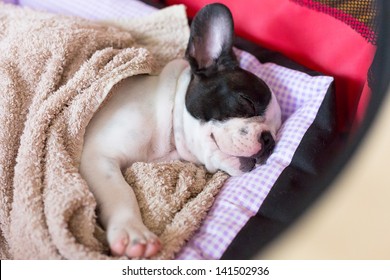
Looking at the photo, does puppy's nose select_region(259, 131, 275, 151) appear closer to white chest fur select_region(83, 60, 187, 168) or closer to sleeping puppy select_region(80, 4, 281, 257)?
sleeping puppy select_region(80, 4, 281, 257)

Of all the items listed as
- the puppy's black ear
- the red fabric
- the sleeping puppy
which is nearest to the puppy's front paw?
the sleeping puppy

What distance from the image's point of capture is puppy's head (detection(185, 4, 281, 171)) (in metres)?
1.40

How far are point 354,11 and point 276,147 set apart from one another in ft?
1.66

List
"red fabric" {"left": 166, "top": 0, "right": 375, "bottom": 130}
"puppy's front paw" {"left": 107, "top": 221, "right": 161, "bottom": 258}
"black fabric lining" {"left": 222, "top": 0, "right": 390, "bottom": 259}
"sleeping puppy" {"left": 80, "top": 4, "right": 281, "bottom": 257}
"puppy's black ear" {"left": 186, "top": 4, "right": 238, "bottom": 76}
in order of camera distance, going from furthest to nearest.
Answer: "red fabric" {"left": 166, "top": 0, "right": 375, "bottom": 130}
"puppy's black ear" {"left": 186, "top": 4, "right": 238, "bottom": 76}
"sleeping puppy" {"left": 80, "top": 4, "right": 281, "bottom": 257}
"puppy's front paw" {"left": 107, "top": 221, "right": 161, "bottom": 258}
"black fabric lining" {"left": 222, "top": 0, "right": 390, "bottom": 259}

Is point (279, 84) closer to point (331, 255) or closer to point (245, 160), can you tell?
point (245, 160)

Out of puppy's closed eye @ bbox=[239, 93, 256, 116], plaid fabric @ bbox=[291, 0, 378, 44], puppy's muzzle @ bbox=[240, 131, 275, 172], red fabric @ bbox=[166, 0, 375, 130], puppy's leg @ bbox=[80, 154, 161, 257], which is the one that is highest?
plaid fabric @ bbox=[291, 0, 378, 44]

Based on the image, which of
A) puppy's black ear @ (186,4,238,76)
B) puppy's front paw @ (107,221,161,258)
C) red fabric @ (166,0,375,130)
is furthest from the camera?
red fabric @ (166,0,375,130)

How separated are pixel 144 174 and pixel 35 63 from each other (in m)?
0.48

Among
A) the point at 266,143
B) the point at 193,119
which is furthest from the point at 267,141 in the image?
the point at 193,119

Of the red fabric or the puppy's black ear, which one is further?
the red fabric

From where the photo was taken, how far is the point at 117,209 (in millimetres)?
1199

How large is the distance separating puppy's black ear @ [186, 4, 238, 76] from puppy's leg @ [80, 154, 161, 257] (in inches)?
16.4

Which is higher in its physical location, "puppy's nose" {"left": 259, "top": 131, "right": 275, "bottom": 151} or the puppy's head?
the puppy's head

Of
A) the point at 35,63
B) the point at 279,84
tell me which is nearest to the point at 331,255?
the point at 279,84
